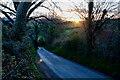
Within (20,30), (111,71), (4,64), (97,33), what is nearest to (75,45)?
(97,33)

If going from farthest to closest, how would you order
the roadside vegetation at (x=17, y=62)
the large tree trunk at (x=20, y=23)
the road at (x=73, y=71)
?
the road at (x=73, y=71) → the large tree trunk at (x=20, y=23) → the roadside vegetation at (x=17, y=62)

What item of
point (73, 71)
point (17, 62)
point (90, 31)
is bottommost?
point (73, 71)

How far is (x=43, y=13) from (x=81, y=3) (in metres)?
4.08

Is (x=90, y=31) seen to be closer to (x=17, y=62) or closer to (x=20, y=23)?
(x=20, y=23)

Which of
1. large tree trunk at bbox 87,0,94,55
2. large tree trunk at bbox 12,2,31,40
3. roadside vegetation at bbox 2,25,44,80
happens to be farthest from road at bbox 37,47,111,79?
roadside vegetation at bbox 2,25,44,80

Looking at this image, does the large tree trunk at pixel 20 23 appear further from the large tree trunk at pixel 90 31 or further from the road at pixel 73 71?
the large tree trunk at pixel 90 31

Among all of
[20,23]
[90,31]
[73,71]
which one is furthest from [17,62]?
[90,31]

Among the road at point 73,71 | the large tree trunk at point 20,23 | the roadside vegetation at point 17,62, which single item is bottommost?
the road at point 73,71

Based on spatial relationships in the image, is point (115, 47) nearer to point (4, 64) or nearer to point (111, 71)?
point (111, 71)

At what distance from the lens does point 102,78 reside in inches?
314

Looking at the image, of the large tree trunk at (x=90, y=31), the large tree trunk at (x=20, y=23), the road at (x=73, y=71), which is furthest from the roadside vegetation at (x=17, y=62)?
the large tree trunk at (x=90, y=31)

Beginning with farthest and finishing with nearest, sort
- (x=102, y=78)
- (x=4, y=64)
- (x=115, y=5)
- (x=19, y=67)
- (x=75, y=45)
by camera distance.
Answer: (x=75, y=45) < (x=115, y=5) < (x=102, y=78) < (x=4, y=64) < (x=19, y=67)

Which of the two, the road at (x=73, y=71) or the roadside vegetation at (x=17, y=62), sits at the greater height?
the roadside vegetation at (x=17, y=62)

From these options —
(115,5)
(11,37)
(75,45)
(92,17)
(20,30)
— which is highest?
(115,5)
